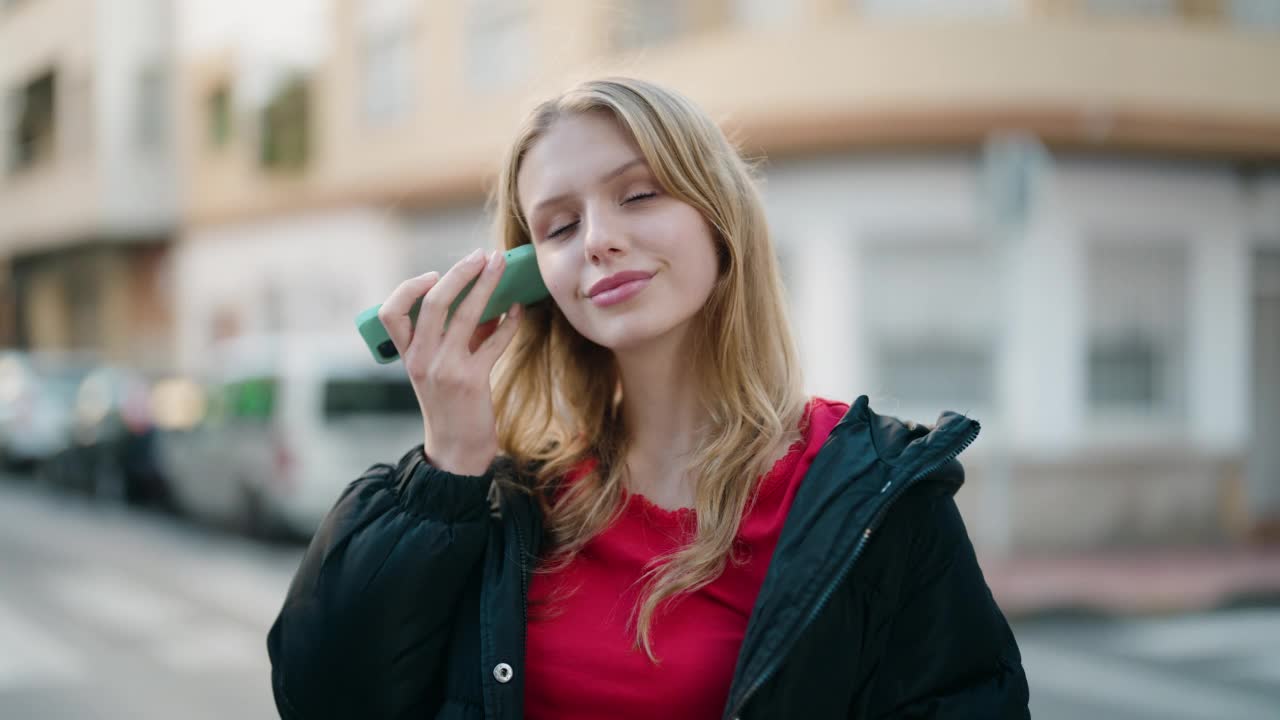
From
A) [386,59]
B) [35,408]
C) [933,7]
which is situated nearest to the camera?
[933,7]

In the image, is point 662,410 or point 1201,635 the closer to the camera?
point 662,410

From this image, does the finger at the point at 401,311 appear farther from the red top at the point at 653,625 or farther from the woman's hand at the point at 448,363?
the red top at the point at 653,625

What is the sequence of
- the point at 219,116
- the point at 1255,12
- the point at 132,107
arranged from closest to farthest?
the point at 1255,12 < the point at 219,116 < the point at 132,107

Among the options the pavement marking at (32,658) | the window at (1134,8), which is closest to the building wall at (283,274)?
the pavement marking at (32,658)

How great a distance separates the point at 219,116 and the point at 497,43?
31.5 ft

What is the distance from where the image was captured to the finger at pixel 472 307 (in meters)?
1.93

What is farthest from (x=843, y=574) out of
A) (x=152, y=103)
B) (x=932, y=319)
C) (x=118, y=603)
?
(x=152, y=103)

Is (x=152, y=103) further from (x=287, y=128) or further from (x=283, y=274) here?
(x=283, y=274)

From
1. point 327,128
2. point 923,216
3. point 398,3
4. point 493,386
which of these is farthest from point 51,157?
point 493,386

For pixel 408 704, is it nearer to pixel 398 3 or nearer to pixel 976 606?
pixel 976 606

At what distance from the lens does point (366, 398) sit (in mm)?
10477

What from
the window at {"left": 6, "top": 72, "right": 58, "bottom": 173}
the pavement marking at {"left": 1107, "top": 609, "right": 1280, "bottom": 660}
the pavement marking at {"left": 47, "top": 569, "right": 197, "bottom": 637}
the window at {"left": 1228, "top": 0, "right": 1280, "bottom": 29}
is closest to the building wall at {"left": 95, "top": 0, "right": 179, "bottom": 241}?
the window at {"left": 6, "top": 72, "right": 58, "bottom": 173}

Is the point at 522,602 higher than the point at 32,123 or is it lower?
lower

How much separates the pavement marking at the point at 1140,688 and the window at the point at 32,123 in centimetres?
2894
